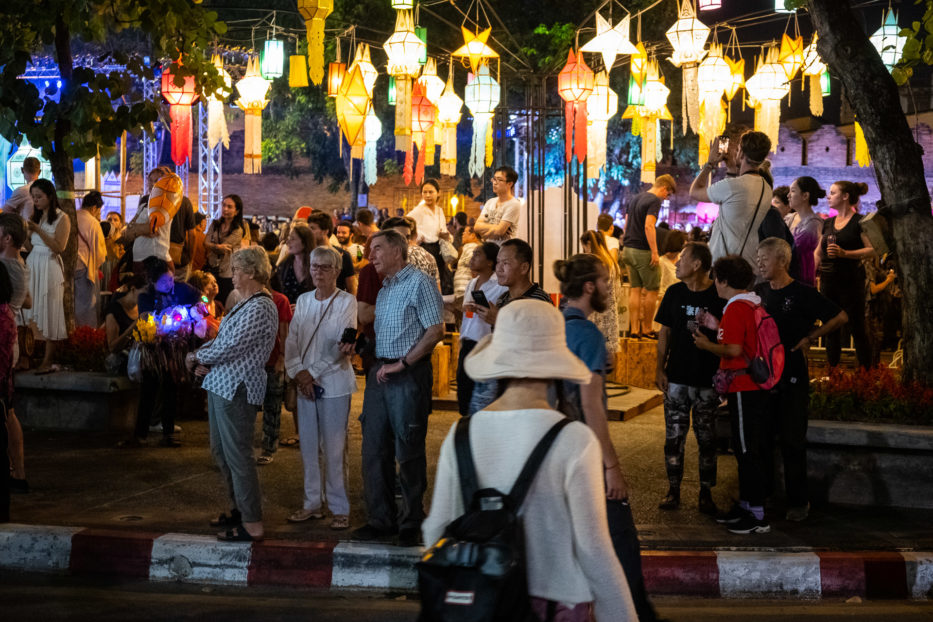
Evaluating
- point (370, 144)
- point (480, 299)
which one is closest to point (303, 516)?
point (480, 299)

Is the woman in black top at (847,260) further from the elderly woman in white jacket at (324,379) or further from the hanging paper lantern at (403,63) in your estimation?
the elderly woman in white jacket at (324,379)

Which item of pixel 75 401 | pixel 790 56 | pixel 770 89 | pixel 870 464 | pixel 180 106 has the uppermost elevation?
pixel 790 56

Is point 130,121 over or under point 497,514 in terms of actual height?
over

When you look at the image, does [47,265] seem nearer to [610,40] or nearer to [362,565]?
[362,565]

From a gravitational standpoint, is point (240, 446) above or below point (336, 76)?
below

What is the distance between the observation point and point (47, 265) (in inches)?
444

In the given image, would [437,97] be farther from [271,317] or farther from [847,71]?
[271,317]

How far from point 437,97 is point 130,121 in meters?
8.68

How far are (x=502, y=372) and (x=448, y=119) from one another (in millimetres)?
15819

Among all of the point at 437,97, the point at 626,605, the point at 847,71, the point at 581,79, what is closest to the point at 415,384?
the point at 626,605

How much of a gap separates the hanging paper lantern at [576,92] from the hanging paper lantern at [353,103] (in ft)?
8.67

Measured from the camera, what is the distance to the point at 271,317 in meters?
6.89

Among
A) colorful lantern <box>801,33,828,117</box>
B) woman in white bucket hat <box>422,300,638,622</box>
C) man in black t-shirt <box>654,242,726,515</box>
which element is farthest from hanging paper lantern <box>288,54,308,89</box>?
woman in white bucket hat <box>422,300,638,622</box>

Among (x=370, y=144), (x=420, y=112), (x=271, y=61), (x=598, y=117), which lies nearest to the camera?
(x=598, y=117)
